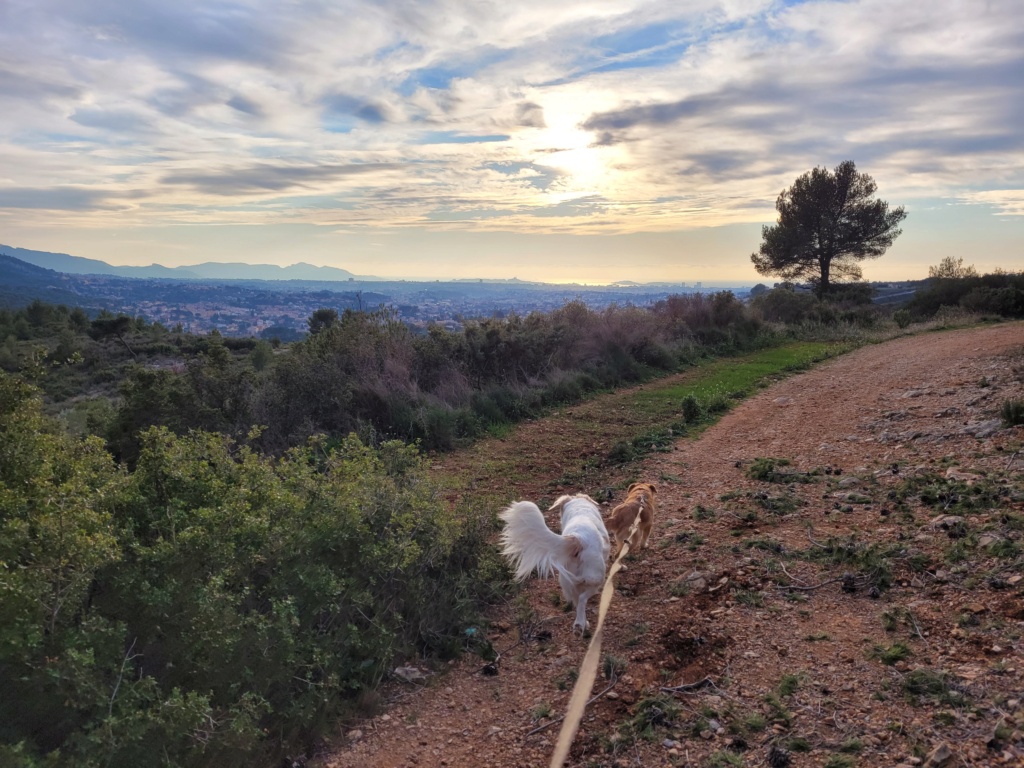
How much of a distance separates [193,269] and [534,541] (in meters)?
172

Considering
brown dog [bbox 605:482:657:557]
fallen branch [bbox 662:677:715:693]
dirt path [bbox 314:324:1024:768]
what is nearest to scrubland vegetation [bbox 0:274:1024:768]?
dirt path [bbox 314:324:1024:768]

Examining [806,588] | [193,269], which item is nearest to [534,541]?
[806,588]

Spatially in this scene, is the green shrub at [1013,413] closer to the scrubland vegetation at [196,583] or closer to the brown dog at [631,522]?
the brown dog at [631,522]

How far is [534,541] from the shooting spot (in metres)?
4.34

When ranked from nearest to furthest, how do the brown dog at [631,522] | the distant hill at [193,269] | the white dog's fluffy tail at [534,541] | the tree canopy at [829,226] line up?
1. the white dog's fluffy tail at [534,541]
2. the brown dog at [631,522]
3. the tree canopy at [829,226]
4. the distant hill at [193,269]

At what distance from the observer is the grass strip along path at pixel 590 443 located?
7.77 m

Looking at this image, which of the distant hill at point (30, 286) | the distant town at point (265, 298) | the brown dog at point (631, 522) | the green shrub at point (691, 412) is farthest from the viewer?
the distant hill at point (30, 286)

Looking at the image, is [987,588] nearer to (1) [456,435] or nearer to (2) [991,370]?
(1) [456,435]

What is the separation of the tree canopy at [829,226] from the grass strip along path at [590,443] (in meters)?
24.4

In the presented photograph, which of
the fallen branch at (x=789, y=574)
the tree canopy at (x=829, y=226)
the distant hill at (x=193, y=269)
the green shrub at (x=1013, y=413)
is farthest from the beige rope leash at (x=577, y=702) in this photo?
the distant hill at (x=193, y=269)

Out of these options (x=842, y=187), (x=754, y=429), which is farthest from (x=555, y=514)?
(x=842, y=187)

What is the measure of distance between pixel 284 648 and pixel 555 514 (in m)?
3.91

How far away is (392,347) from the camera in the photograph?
38.4ft

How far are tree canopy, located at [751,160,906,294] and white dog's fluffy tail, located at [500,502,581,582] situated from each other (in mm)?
36714
